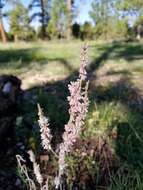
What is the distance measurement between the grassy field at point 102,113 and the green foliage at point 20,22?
3646 cm

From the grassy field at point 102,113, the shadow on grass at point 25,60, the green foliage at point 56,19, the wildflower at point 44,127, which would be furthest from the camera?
the green foliage at point 56,19

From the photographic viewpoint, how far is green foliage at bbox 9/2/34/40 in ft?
145

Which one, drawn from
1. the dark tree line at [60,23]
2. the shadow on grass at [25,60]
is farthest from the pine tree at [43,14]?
the shadow on grass at [25,60]

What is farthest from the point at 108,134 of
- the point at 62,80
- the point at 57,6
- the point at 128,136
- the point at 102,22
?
the point at 102,22

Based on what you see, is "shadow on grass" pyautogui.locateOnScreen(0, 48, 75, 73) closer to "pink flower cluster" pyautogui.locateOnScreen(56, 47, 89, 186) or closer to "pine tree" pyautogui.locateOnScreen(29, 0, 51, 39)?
"pink flower cluster" pyautogui.locateOnScreen(56, 47, 89, 186)

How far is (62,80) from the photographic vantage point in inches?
266

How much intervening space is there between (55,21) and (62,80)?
38.0 metres

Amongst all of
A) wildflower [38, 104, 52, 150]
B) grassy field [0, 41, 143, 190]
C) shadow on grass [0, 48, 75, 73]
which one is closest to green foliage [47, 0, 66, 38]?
shadow on grass [0, 48, 75, 73]

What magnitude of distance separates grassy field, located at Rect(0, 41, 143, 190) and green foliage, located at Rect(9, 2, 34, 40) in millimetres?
36462

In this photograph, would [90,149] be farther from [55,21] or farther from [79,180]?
[55,21]

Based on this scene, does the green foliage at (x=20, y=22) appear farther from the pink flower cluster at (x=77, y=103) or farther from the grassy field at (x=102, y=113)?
the pink flower cluster at (x=77, y=103)

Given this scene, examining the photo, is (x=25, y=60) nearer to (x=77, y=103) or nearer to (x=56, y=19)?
(x=77, y=103)

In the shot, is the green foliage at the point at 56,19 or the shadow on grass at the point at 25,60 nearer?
the shadow on grass at the point at 25,60

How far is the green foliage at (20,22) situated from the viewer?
44125 millimetres
